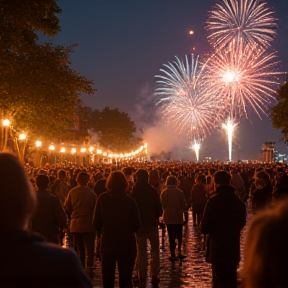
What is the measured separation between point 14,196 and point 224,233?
4.99 metres

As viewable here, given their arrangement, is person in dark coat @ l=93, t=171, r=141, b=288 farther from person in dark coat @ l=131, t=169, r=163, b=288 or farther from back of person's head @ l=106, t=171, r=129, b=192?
person in dark coat @ l=131, t=169, r=163, b=288

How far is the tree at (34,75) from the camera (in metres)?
26.3

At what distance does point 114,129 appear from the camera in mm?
128375

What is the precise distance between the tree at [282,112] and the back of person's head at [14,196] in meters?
49.9

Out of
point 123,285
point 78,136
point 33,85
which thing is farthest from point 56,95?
point 78,136

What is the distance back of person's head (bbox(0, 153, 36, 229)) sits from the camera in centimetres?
280

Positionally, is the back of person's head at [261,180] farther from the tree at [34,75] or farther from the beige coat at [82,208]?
the tree at [34,75]

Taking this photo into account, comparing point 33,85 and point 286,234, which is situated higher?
point 33,85

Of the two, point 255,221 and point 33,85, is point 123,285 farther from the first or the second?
point 33,85

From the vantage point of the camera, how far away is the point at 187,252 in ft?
44.6

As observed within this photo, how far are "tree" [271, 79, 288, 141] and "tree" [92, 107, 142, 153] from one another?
74.7 meters

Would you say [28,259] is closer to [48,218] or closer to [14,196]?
[14,196]

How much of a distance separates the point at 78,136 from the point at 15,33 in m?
66.1

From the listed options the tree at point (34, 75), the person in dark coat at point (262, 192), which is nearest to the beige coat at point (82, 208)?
the person in dark coat at point (262, 192)
